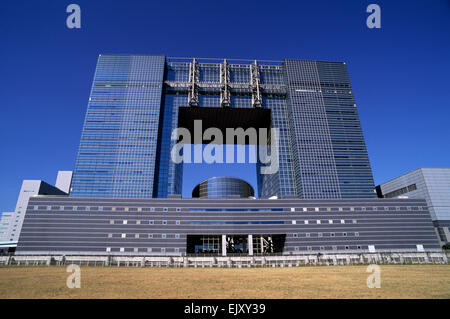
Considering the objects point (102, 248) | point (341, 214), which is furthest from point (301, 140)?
point (102, 248)

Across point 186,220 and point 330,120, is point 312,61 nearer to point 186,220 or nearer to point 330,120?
point 330,120

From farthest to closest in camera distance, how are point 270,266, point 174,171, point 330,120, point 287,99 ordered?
point 287,99 → point 330,120 → point 174,171 → point 270,266

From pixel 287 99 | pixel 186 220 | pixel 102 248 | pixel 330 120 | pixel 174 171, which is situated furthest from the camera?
pixel 287 99

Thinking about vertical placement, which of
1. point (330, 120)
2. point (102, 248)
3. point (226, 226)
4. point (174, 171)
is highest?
point (330, 120)

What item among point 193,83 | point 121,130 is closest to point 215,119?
point 193,83

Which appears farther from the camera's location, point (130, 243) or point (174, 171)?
point (174, 171)

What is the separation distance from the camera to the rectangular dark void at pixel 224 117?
136 m

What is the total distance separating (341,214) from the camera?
90.2m

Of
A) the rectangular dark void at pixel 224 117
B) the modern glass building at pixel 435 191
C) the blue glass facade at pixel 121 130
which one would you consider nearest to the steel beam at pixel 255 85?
the rectangular dark void at pixel 224 117

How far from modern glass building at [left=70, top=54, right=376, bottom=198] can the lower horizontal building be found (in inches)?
892

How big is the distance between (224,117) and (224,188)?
152 feet

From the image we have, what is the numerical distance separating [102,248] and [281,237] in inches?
2468

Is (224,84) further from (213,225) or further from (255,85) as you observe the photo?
(213,225)

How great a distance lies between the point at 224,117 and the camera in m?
142
